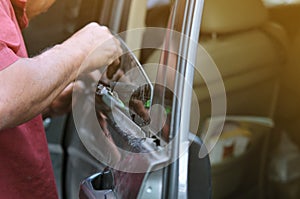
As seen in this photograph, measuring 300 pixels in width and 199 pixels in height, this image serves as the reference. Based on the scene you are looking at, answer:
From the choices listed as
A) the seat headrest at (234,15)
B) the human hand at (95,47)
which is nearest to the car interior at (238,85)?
the seat headrest at (234,15)

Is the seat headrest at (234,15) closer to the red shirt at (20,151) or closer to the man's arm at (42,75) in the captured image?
the man's arm at (42,75)

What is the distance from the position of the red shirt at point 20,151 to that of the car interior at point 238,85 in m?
0.48

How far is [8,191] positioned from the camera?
1.46 meters

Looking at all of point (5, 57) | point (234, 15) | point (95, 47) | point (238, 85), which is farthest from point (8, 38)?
point (238, 85)

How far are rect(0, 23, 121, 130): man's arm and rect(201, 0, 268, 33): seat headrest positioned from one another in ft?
2.06

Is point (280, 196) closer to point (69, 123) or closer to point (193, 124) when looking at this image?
point (69, 123)

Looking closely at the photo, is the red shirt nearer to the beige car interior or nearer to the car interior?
the car interior

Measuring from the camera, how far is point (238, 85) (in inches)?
101

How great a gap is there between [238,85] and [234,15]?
34cm

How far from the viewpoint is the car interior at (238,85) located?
2229 mm

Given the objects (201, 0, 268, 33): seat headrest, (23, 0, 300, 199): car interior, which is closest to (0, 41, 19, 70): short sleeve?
(23, 0, 300, 199): car interior

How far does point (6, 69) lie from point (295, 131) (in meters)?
1.81

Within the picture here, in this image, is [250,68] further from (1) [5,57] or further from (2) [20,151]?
(1) [5,57]

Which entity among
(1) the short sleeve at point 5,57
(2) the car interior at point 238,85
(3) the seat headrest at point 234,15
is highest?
(1) the short sleeve at point 5,57
